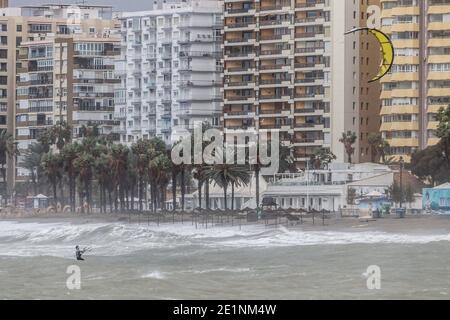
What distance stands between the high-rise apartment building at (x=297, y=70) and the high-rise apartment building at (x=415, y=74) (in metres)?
4.52

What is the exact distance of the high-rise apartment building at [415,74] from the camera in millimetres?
138750

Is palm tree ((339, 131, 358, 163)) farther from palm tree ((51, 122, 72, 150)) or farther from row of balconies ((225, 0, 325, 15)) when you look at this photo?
palm tree ((51, 122, 72, 150))

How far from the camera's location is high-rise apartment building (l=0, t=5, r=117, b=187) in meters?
181

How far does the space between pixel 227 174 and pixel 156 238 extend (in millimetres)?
19003

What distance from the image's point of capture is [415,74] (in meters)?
142

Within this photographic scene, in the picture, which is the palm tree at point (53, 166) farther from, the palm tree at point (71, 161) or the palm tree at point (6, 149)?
the palm tree at point (6, 149)

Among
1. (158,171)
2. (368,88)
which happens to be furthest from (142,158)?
(368,88)

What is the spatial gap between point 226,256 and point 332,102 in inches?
2336

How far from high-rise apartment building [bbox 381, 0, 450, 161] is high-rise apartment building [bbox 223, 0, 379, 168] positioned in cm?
452

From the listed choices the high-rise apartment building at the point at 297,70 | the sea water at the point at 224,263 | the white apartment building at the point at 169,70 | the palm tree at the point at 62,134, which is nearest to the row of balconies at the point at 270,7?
the high-rise apartment building at the point at 297,70

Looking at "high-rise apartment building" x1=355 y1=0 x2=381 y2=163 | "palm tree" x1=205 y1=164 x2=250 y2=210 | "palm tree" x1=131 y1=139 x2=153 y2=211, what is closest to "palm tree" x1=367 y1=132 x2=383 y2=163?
"high-rise apartment building" x1=355 y1=0 x2=381 y2=163

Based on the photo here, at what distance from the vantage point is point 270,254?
295 ft

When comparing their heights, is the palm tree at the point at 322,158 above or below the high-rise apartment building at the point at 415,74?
below
